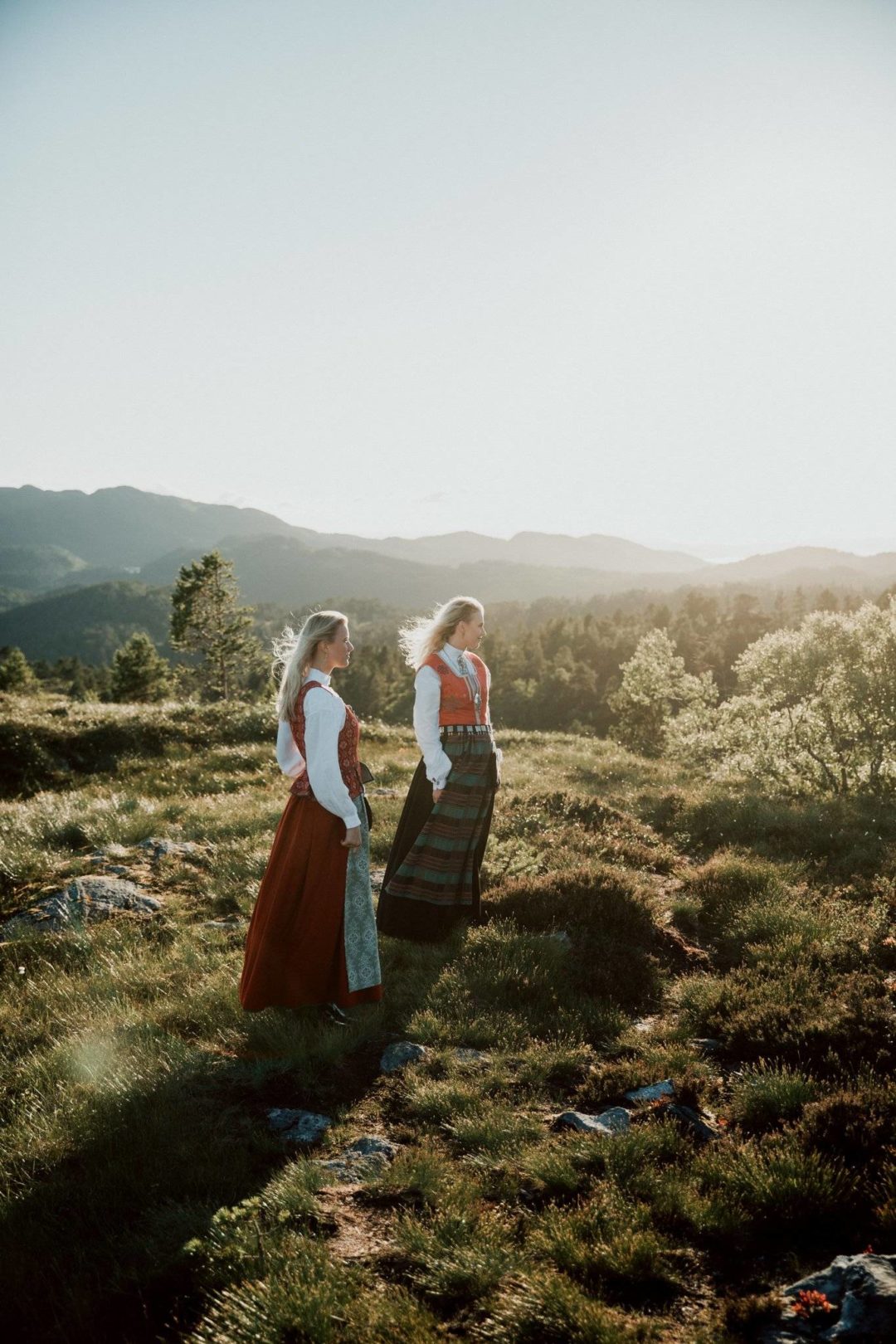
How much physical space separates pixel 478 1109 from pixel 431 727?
3.50 m

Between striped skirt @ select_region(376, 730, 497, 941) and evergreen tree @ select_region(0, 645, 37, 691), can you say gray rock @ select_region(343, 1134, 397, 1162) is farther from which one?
evergreen tree @ select_region(0, 645, 37, 691)

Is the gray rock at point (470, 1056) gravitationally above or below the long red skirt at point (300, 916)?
below

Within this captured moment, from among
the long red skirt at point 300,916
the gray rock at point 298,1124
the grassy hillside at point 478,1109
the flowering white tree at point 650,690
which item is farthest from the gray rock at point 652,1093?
the flowering white tree at point 650,690

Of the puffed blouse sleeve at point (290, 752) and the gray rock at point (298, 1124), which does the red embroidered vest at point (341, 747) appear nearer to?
the puffed blouse sleeve at point (290, 752)

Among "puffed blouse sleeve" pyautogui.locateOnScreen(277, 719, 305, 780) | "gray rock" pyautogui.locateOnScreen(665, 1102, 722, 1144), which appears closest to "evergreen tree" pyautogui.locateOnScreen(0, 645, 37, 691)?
"puffed blouse sleeve" pyautogui.locateOnScreen(277, 719, 305, 780)

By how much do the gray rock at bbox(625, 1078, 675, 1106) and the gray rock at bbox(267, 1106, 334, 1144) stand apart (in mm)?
2135

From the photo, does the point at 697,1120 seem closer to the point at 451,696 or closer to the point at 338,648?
the point at 451,696

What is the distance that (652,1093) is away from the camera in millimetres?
4957

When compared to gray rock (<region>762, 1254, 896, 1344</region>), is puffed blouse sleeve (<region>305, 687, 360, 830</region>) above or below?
above

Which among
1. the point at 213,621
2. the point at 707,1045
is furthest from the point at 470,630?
the point at 213,621

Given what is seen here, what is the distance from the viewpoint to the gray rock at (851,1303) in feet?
9.04

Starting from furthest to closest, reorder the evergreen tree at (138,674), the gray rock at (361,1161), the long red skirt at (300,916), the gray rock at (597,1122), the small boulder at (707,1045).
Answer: the evergreen tree at (138,674) < the long red skirt at (300,916) < the small boulder at (707,1045) < the gray rock at (597,1122) < the gray rock at (361,1161)

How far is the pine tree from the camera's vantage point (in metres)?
56.3

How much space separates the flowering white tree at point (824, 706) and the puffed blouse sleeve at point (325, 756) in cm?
1243
